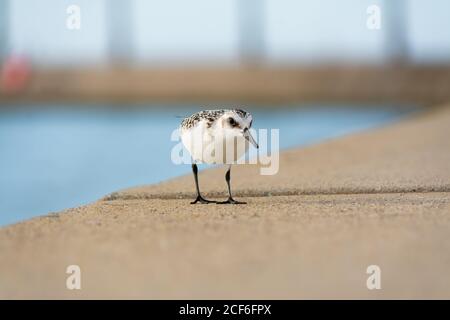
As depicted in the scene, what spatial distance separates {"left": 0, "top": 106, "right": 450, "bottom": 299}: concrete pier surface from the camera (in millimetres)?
3150

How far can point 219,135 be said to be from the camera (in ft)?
15.3

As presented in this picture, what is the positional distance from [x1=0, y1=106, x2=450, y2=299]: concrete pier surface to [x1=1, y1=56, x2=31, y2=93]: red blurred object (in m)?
16.4

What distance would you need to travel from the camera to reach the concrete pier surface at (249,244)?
3150 millimetres

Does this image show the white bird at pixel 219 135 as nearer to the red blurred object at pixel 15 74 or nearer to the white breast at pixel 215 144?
the white breast at pixel 215 144

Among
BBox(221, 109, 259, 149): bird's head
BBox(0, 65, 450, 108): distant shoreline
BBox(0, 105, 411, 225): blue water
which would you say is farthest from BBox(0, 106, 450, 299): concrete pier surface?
BBox(0, 65, 450, 108): distant shoreline

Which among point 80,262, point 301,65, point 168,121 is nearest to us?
point 80,262

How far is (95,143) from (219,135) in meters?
8.14

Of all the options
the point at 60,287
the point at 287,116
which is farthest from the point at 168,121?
the point at 60,287

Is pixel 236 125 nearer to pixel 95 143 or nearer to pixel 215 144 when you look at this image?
pixel 215 144

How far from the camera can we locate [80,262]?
137 inches

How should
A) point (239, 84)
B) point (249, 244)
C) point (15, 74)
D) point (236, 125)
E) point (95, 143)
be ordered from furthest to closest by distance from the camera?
point (15, 74)
point (239, 84)
point (95, 143)
point (236, 125)
point (249, 244)

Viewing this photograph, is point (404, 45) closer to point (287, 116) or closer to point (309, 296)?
point (287, 116)

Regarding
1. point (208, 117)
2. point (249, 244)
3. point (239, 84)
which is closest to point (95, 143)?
point (208, 117)
